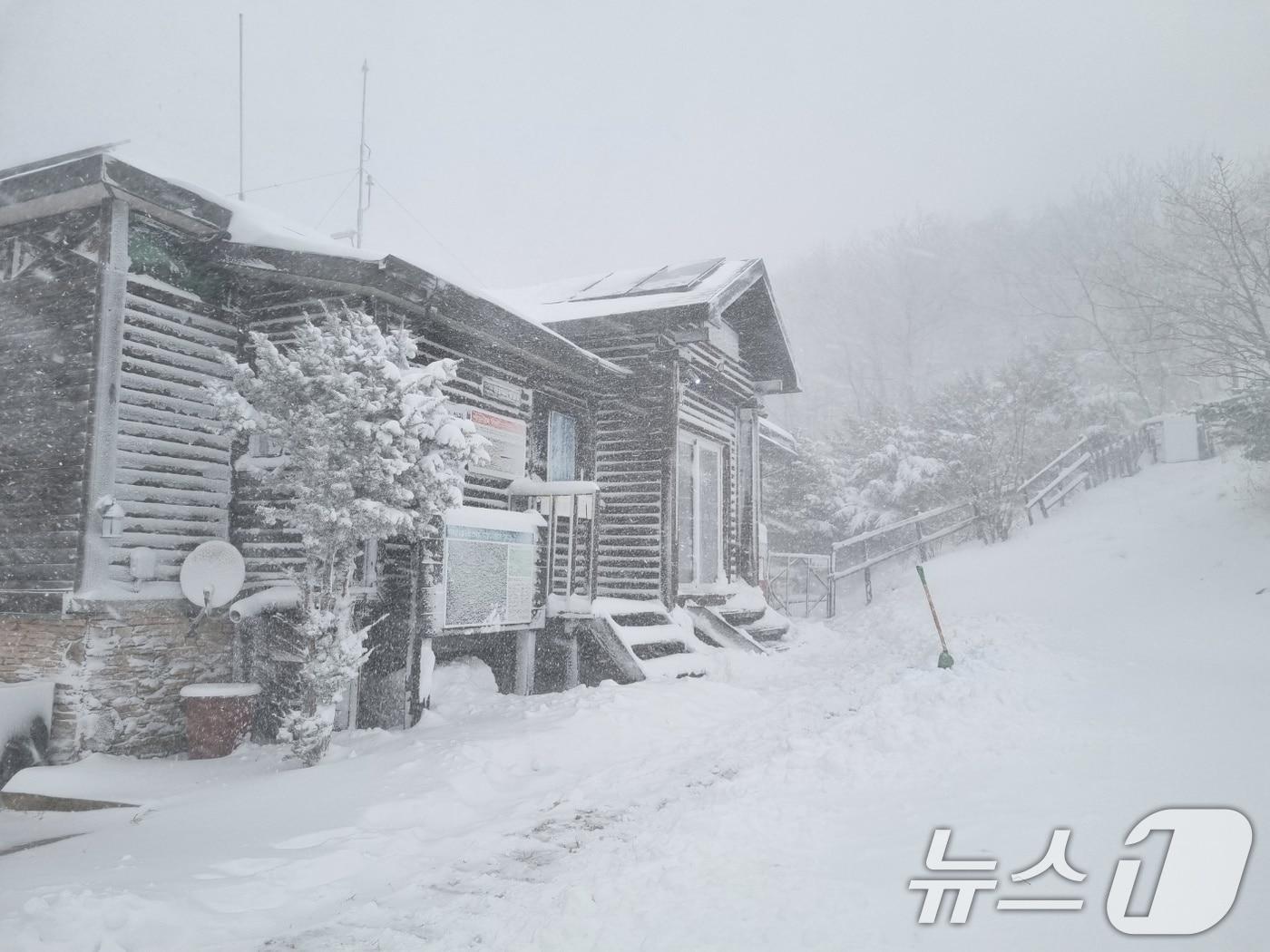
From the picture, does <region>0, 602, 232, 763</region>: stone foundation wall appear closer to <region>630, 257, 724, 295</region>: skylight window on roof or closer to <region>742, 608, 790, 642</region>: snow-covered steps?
<region>742, 608, 790, 642</region>: snow-covered steps

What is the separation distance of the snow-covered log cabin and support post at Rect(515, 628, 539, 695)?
30 millimetres

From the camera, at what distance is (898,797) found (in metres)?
4.85

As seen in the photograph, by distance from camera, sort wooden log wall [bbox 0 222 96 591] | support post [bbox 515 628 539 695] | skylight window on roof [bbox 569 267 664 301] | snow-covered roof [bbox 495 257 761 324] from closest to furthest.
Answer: wooden log wall [bbox 0 222 96 591]
support post [bbox 515 628 539 695]
snow-covered roof [bbox 495 257 761 324]
skylight window on roof [bbox 569 267 664 301]

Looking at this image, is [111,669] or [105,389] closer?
[111,669]

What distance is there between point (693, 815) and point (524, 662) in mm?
5363

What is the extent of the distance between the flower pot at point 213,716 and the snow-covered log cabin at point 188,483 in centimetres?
49

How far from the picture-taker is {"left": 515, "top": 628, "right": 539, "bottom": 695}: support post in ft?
32.2

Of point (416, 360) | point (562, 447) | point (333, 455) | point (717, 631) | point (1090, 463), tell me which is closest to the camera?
point (333, 455)

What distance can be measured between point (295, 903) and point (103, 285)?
6.15 m

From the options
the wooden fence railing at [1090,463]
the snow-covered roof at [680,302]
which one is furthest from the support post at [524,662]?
the wooden fence railing at [1090,463]

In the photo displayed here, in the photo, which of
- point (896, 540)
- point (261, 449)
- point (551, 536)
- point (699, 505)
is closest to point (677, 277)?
point (699, 505)

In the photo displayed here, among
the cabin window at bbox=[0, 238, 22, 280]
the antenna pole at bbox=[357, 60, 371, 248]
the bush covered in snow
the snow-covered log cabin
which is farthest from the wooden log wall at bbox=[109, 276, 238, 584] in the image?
the bush covered in snow

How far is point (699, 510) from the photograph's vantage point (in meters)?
14.0

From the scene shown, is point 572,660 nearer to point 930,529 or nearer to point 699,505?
point 699,505
